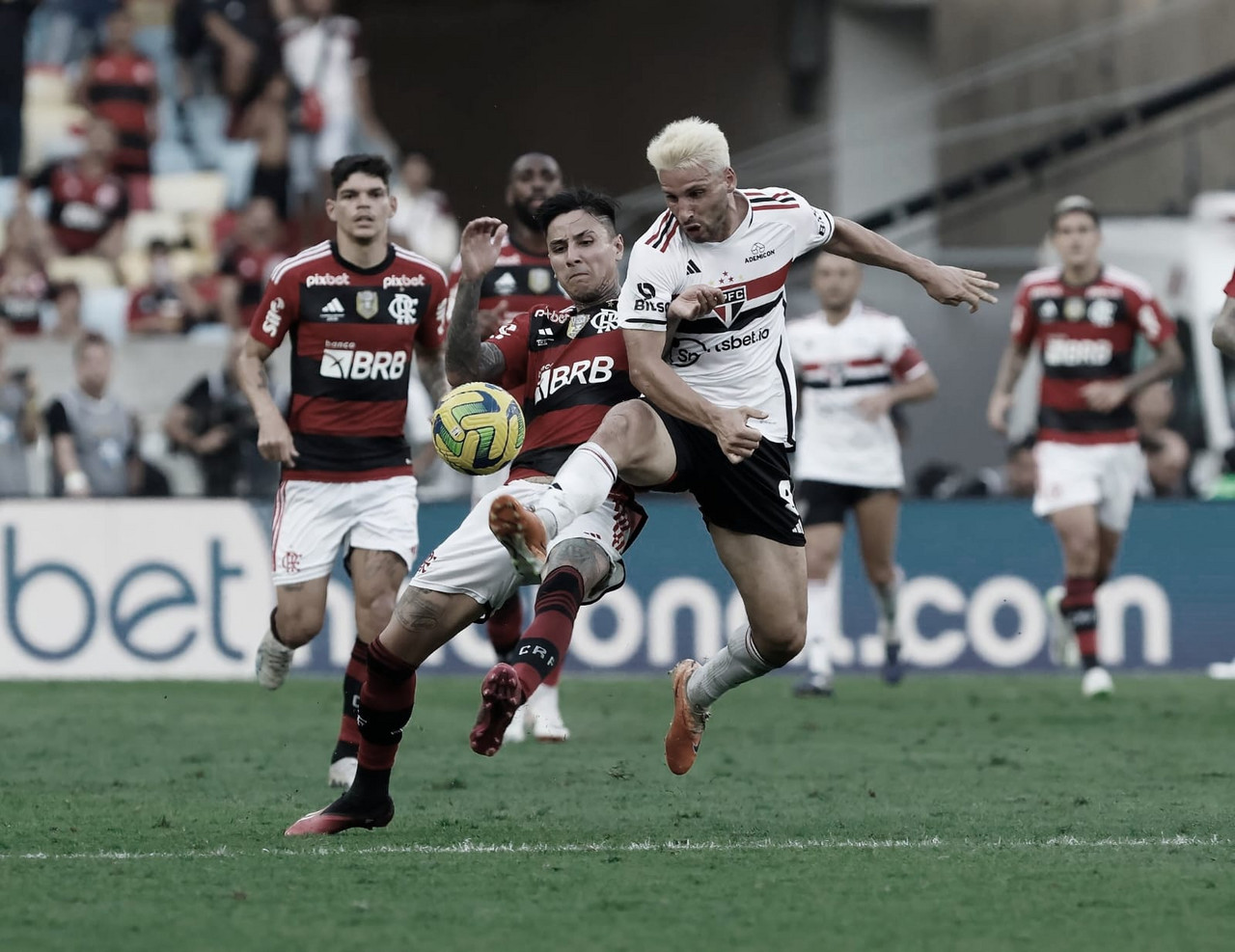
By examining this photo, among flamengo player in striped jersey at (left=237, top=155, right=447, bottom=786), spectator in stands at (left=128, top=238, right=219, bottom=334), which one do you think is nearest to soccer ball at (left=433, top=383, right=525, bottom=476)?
flamengo player in striped jersey at (left=237, top=155, right=447, bottom=786)

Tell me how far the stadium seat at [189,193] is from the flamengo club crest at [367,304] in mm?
10945

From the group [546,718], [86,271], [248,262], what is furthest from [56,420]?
[546,718]

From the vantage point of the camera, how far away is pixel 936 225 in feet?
65.3

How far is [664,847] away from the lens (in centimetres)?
641

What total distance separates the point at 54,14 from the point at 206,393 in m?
6.58

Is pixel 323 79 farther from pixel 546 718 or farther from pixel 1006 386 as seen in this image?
pixel 546 718

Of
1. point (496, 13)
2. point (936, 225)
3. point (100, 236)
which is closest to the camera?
point (100, 236)

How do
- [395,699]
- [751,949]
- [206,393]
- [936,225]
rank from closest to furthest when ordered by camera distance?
[751,949]
[395,699]
[206,393]
[936,225]

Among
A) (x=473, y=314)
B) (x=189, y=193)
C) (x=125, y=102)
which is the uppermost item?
(x=125, y=102)

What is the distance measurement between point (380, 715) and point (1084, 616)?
6.14 meters

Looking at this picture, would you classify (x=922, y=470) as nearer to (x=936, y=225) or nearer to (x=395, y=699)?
(x=936, y=225)

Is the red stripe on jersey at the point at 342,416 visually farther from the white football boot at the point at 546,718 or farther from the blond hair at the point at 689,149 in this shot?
the blond hair at the point at 689,149

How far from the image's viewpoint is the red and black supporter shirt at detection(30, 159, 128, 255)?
60.2 feet

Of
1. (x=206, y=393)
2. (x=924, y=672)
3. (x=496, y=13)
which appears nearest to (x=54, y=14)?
(x=496, y=13)
